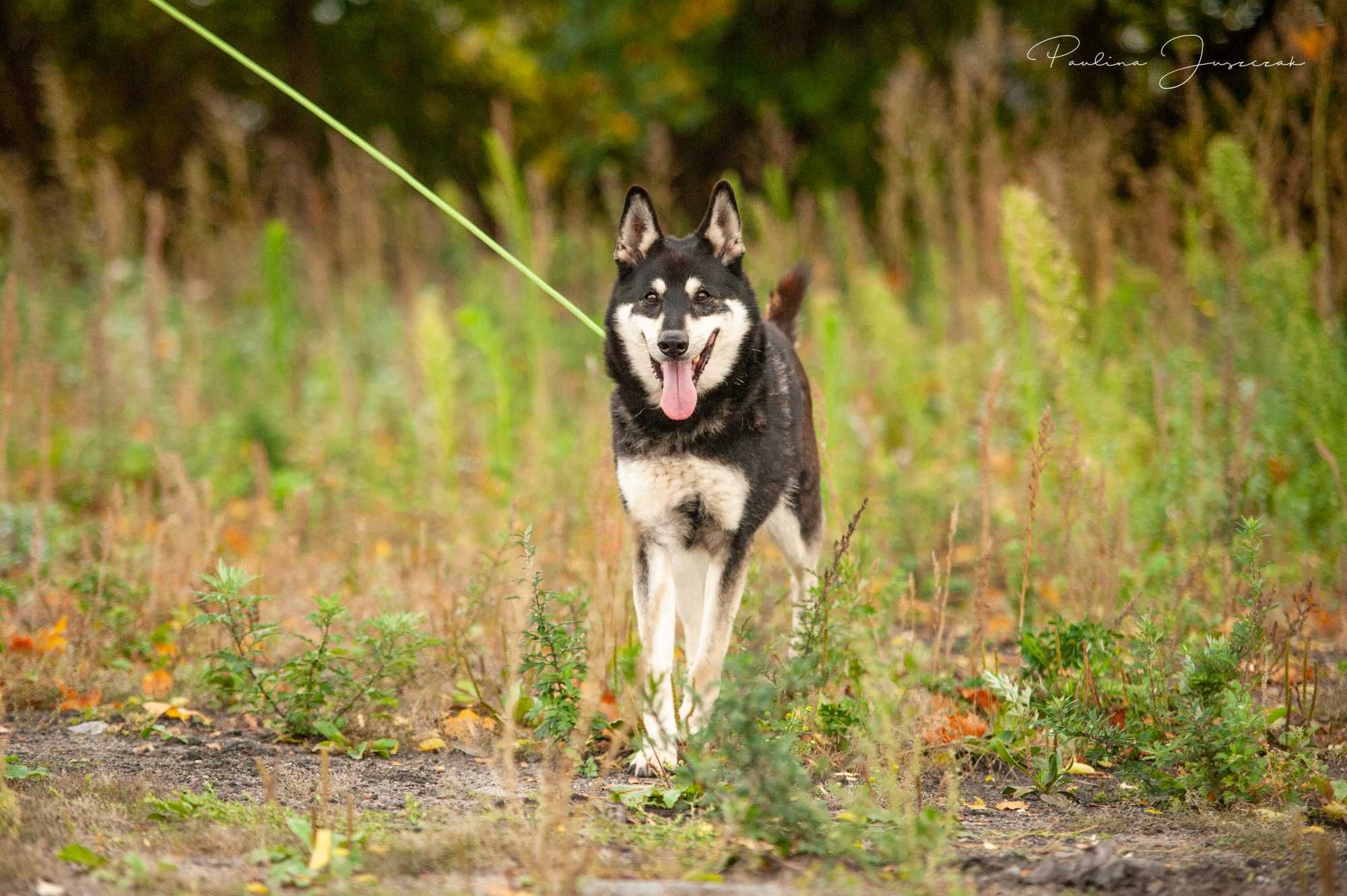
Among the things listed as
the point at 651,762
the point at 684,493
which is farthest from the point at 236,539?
the point at 651,762

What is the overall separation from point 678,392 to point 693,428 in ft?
0.48

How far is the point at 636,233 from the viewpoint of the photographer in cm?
447

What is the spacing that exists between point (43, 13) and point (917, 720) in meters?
15.9

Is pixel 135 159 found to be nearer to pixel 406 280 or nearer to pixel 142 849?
pixel 406 280

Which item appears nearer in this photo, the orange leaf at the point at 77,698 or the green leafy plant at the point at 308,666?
the green leafy plant at the point at 308,666

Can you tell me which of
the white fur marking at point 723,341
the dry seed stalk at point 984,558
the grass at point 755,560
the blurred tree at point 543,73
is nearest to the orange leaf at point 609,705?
the grass at point 755,560

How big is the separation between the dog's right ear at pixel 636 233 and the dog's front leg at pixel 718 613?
119 cm

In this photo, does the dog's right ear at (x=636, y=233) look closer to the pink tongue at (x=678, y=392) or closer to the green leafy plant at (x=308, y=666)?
the pink tongue at (x=678, y=392)

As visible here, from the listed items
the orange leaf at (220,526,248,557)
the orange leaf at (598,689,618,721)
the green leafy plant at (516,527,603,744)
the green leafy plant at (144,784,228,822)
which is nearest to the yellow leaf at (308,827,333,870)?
the green leafy plant at (144,784,228,822)

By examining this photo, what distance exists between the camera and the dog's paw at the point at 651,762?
3582mm

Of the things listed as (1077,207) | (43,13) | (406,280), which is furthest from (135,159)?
(1077,207)

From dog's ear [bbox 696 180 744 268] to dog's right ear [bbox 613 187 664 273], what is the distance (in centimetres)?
18

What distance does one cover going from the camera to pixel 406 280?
32.0 ft

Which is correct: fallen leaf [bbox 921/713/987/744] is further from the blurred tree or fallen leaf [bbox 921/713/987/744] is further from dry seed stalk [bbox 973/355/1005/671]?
the blurred tree
